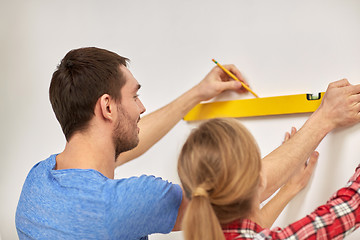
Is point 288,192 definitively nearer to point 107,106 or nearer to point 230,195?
point 230,195

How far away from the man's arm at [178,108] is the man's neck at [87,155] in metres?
0.23

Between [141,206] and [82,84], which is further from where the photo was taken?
[82,84]

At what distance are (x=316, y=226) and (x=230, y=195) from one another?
20cm

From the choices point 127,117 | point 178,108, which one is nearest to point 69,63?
point 127,117

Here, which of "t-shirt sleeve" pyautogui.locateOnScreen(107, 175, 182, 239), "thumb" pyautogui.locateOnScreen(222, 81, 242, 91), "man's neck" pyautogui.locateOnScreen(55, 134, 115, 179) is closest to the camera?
"t-shirt sleeve" pyautogui.locateOnScreen(107, 175, 182, 239)

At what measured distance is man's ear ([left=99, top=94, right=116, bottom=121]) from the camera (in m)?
1.18

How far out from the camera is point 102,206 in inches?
41.3

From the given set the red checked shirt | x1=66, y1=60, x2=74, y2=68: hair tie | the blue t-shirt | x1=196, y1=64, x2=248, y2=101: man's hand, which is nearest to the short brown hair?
x1=66, y1=60, x2=74, y2=68: hair tie

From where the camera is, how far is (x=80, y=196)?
106 centimetres

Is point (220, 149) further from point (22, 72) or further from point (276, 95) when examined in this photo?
point (22, 72)

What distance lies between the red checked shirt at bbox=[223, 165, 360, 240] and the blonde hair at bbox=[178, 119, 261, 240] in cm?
3

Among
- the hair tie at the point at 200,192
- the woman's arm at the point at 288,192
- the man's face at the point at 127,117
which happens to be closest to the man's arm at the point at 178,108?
the man's face at the point at 127,117

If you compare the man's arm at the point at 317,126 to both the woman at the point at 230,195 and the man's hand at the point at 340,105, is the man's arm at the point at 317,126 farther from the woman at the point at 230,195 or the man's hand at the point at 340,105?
the woman at the point at 230,195

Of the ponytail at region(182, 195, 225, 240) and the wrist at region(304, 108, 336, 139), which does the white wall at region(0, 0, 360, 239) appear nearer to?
the wrist at region(304, 108, 336, 139)
